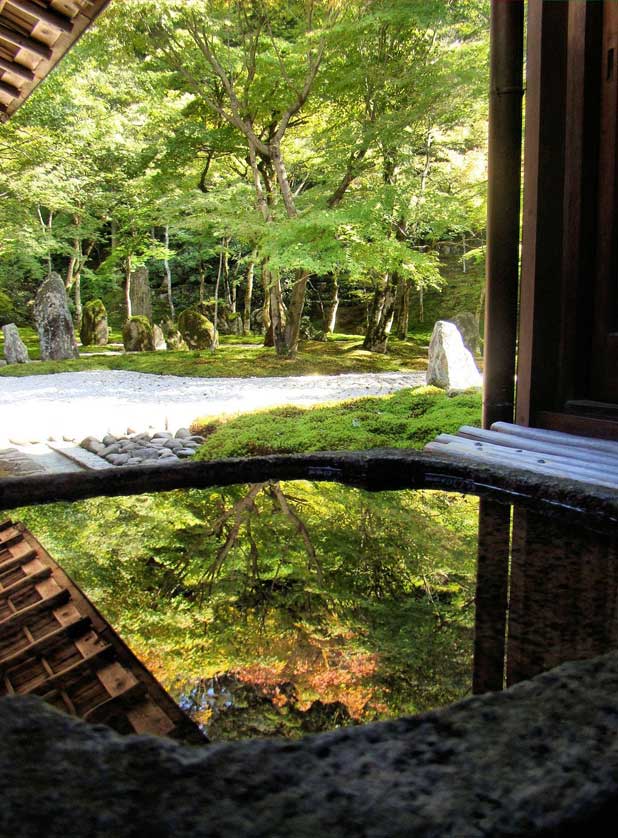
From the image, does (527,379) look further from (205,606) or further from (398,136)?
(398,136)

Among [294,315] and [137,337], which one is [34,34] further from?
[137,337]

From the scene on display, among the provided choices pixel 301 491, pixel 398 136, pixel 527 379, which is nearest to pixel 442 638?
pixel 301 491

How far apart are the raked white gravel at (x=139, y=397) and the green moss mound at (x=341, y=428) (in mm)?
1182

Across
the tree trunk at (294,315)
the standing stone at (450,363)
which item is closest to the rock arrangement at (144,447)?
the standing stone at (450,363)

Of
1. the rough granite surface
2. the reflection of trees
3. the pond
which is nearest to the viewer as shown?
the rough granite surface

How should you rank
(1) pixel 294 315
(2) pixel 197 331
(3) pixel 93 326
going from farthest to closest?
(3) pixel 93 326, (2) pixel 197 331, (1) pixel 294 315

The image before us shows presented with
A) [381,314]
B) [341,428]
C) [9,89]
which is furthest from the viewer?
[381,314]

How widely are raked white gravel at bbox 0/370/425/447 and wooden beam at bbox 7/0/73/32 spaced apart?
12.9 feet

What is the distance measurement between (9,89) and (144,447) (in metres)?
2.99

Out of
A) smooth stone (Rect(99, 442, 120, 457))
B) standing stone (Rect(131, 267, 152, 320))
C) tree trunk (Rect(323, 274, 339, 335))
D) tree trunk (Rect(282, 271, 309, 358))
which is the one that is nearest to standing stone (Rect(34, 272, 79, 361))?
tree trunk (Rect(282, 271, 309, 358))

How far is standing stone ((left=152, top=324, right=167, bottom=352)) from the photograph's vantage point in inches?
612

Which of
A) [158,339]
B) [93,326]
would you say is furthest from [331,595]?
[93,326]

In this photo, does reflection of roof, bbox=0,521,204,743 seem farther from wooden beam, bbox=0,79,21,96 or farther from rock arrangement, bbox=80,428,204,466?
rock arrangement, bbox=80,428,204,466

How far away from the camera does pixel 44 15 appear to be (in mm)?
2791
